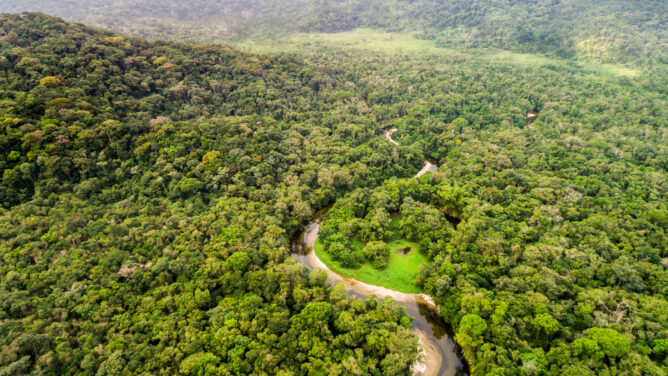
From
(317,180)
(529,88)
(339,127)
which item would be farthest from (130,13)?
→ (529,88)

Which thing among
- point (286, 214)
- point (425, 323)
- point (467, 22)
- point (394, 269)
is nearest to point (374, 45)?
point (467, 22)

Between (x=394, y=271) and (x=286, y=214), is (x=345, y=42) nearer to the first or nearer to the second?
(x=286, y=214)

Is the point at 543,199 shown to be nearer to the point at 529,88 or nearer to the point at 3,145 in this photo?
the point at 529,88

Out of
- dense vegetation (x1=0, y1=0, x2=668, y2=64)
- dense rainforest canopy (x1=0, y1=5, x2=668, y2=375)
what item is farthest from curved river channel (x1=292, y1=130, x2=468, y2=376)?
dense vegetation (x1=0, y1=0, x2=668, y2=64)

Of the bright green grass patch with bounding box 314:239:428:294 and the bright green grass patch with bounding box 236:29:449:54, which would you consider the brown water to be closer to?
the bright green grass patch with bounding box 314:239:428:294

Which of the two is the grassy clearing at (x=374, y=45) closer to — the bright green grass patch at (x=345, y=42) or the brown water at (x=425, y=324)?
the bright green grass patch at (x=345, y=42)

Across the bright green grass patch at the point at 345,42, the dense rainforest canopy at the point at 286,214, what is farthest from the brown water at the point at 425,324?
the bright green grass patch at the point at 345,42

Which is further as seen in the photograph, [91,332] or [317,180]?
[317,180]
